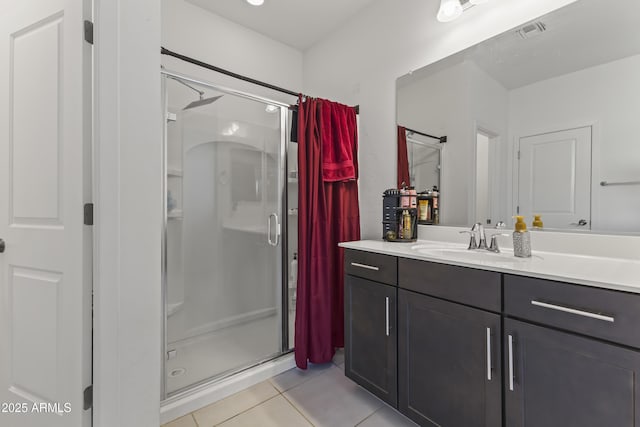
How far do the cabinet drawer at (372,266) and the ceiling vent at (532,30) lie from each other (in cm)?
133

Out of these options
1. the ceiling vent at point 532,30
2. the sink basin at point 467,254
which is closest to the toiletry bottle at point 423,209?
the sink basin at point 467,254

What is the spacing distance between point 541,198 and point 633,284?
0.73m

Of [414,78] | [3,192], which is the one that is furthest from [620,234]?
[3,192]

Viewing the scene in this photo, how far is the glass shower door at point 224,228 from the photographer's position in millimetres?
1934

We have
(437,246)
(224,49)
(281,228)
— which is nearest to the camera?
(437,246)

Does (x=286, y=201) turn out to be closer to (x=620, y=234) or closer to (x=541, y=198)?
(x=541, y=198)

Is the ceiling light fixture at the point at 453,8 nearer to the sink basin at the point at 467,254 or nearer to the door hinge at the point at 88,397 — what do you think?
the sink basin at the point at 467,254

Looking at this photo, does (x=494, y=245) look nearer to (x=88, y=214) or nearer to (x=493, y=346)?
(x=493, y=346)

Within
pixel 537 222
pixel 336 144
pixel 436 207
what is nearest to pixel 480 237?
pixel 537 222

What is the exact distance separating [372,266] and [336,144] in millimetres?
993

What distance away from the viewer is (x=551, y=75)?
140cm

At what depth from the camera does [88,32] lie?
1059 mm

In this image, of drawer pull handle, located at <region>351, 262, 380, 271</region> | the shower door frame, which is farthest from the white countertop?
the shower door frame

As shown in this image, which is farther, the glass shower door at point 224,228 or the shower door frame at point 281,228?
the glass shower door at point 224,228
